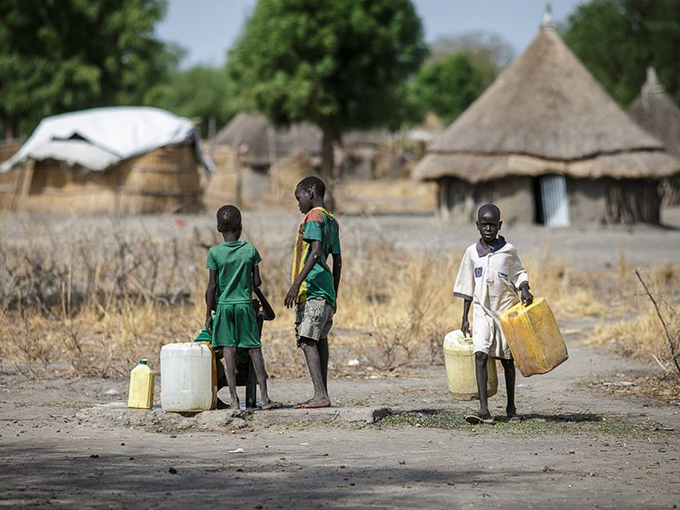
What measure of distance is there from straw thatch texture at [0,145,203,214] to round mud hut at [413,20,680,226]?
562 cm

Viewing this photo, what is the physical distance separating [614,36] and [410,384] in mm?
35035

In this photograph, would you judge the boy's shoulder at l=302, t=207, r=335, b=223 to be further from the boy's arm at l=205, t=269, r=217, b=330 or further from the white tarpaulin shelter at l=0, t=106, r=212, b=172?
the white tarpaulin shelter at l=0, t=106, r=212, b=172

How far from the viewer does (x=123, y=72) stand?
3359cm

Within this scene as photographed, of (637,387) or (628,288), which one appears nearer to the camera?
Result: (637,387)

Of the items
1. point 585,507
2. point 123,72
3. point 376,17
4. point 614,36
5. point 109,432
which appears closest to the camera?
point 585,507

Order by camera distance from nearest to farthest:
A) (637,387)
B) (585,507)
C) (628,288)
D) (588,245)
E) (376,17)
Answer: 1. (585,507)
2. (637,387)
3. (628,288)
4. (588,245)
5. (376,17)

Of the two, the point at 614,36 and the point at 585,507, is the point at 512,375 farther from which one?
the point at 614,36

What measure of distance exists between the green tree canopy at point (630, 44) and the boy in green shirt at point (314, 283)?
34.2m

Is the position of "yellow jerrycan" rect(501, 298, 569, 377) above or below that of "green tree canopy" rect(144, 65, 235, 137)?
below

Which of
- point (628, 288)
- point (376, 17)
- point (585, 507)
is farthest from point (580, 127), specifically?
point (585, 507)

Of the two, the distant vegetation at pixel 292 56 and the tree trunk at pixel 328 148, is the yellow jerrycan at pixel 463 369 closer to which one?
the distant vegetation at pixel 292 56

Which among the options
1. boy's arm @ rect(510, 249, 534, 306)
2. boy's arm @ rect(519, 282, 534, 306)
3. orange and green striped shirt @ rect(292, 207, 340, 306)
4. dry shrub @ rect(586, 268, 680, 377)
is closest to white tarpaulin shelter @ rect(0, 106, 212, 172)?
dry shrub @ rect(586, 268, 680, 377)

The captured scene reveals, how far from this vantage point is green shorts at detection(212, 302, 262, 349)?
6219 millimetres

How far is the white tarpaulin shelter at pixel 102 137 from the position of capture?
23.8 m
